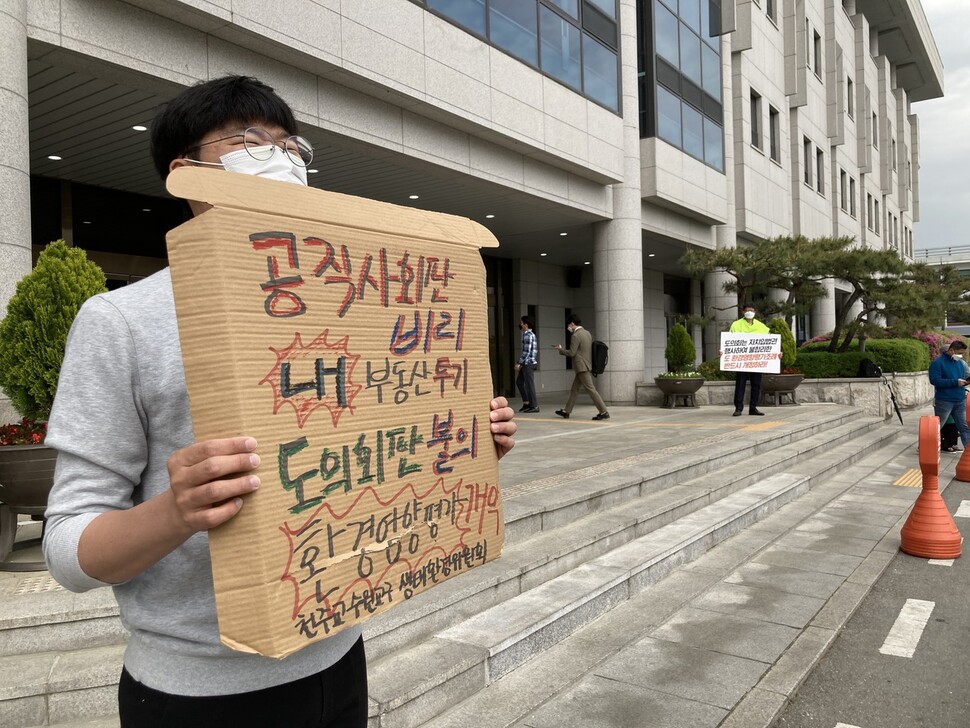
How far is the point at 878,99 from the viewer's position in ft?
129

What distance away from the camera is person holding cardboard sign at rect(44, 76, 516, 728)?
1.07m

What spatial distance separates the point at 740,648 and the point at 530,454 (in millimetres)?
4637

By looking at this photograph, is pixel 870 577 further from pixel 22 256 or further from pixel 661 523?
pixel 22 256

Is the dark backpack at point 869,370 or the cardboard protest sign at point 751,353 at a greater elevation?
the cardboard protest sign at point 751,353

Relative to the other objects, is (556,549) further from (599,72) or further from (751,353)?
(599,72)

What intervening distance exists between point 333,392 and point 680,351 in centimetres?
1621

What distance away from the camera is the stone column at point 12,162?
5.68 m

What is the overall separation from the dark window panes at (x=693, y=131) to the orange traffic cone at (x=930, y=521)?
45.3ft

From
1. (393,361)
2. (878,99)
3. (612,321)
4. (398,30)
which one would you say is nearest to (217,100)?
(393,361)

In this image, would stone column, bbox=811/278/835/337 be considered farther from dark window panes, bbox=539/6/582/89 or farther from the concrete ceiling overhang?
dark window panes, bbox=539/6/582/89

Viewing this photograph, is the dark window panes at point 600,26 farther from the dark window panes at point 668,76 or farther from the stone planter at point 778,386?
the stone planter at point 778,386

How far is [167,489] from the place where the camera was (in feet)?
3.84

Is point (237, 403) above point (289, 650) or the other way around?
above

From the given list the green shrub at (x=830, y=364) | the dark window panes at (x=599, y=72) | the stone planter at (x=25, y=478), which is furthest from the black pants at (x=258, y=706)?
the green shrub at (x=830, y=364)
